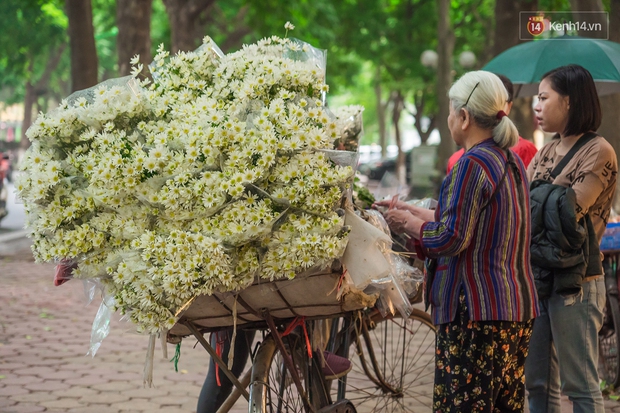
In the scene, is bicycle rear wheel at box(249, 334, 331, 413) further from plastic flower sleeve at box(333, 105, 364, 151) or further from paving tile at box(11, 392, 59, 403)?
paving tile at box(11, 392, 59, 403)

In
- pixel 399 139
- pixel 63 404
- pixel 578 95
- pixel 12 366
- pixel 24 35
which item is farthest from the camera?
pixel 399 139

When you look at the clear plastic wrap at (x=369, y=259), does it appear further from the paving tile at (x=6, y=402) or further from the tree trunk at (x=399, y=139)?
the tree trunk at (x=399, y=139)

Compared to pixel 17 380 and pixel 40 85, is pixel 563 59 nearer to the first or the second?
pixel 17 380

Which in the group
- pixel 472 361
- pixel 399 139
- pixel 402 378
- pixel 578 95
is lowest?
pixel 402 378

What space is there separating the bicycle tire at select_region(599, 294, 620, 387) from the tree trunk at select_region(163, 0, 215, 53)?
12.6 metres

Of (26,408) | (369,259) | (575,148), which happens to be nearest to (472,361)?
(369,259)

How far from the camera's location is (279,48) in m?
3.18

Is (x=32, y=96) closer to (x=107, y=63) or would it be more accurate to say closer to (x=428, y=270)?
(x=107, y=63)

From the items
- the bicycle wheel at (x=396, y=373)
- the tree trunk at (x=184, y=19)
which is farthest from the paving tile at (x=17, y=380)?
the tree trunk at (x=184, y=19)

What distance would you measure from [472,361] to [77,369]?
3887 mm

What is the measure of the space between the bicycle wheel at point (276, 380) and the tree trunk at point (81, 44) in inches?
395

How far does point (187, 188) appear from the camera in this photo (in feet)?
9.01

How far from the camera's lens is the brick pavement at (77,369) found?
5.32 metres

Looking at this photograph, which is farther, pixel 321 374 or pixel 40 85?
pixel 40 85
